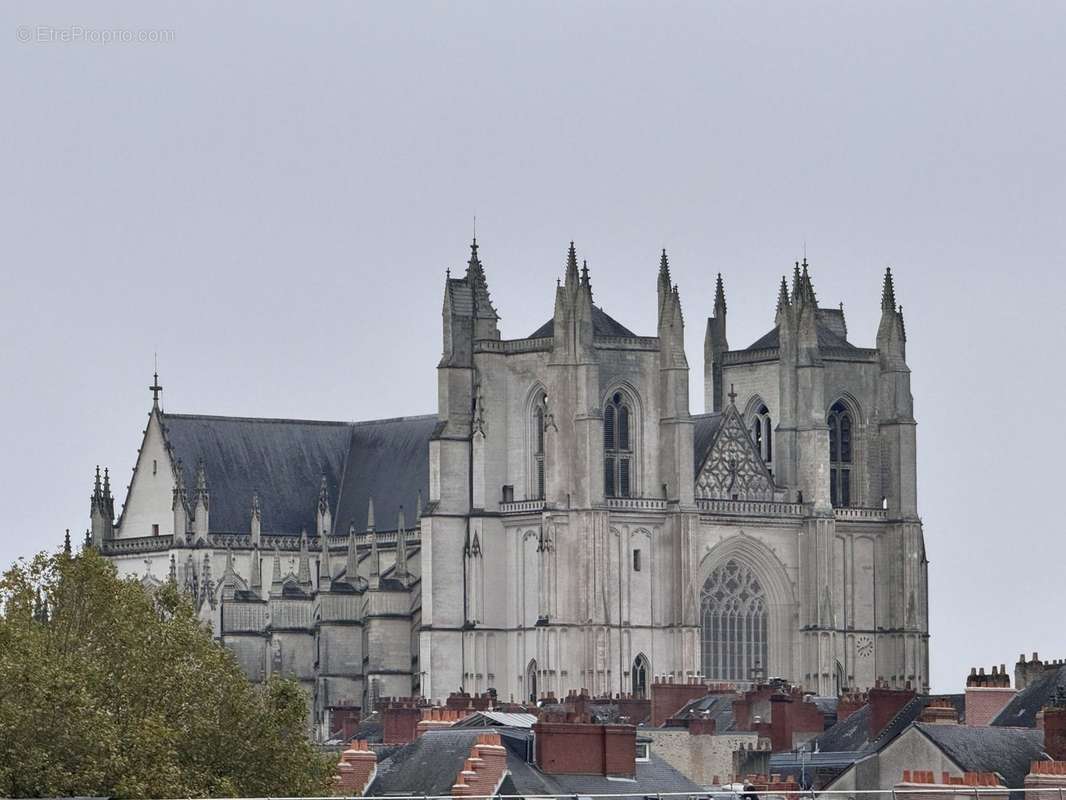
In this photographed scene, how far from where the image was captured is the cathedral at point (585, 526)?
436 feet

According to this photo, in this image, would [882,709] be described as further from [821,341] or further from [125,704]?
[821,341]

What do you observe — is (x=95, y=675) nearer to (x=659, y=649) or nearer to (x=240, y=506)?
(x=659, y=649)

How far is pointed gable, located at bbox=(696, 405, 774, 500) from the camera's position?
5404 inches

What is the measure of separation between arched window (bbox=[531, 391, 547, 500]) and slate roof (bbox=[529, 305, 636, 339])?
1.94 m

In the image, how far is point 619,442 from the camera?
134875mm

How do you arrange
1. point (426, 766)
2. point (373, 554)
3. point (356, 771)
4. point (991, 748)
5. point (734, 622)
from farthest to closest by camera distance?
point (373, 554), point (734, 622), point (356, 771), point (426, 766), point (991, 748)

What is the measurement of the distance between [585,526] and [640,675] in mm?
5004

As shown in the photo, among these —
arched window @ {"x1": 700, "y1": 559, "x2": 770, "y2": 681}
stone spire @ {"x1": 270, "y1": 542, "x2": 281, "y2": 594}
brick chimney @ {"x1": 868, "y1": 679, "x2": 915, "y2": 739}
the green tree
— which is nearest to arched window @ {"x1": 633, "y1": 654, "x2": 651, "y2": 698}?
arched window @ {"x1": 700, "y1": 559, "x2": 770, "y2": 681}

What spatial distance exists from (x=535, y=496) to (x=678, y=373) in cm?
587

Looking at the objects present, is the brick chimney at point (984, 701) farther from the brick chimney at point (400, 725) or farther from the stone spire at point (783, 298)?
the stone spire at point (783, 298)

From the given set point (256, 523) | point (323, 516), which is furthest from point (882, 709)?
point (323, 516)

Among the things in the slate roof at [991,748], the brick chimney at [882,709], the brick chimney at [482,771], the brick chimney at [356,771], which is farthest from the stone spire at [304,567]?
the brick chimney at [482,771]

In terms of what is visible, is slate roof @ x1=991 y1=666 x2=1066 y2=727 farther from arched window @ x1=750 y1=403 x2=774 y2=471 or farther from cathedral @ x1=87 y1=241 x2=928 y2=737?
arched window @ x1=750 y1=403 x2=774 y2=471

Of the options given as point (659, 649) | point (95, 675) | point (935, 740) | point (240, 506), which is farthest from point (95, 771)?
point (240, 506)
